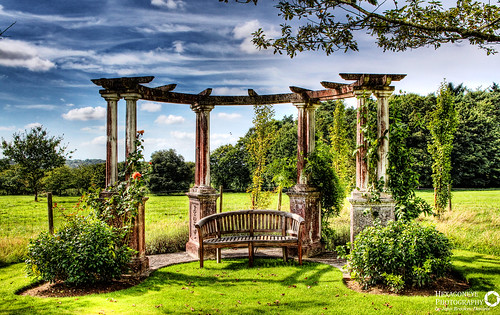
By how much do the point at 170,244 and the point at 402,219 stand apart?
16.1 feet

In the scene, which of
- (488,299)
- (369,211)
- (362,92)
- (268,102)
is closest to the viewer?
(488,299)

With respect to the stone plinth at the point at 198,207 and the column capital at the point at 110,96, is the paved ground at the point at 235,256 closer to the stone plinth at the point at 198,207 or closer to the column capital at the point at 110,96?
the stone plinth at the point at 198,207

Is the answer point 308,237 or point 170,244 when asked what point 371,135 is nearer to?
point 308,237

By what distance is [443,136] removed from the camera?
34.4ft

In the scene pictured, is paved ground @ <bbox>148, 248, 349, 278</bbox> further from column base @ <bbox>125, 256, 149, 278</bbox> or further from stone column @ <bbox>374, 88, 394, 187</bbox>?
stone column @ <bbox>374, 88, 394, 187</bbox>

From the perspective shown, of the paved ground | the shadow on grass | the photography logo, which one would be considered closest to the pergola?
the paved ground

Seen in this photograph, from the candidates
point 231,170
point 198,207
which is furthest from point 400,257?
Answer: point 231,170

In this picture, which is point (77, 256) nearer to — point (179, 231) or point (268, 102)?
point (179, 231)

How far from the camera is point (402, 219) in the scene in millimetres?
5672

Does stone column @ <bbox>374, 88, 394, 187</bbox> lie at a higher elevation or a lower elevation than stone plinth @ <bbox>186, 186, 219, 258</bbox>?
higher

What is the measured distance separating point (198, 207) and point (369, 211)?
3408 millimetres

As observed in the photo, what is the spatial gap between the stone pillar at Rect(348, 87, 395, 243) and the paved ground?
0.99 m

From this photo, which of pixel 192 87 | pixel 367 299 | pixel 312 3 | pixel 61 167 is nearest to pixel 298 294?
pixel 367 299

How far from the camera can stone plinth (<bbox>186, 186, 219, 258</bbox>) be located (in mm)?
7225
